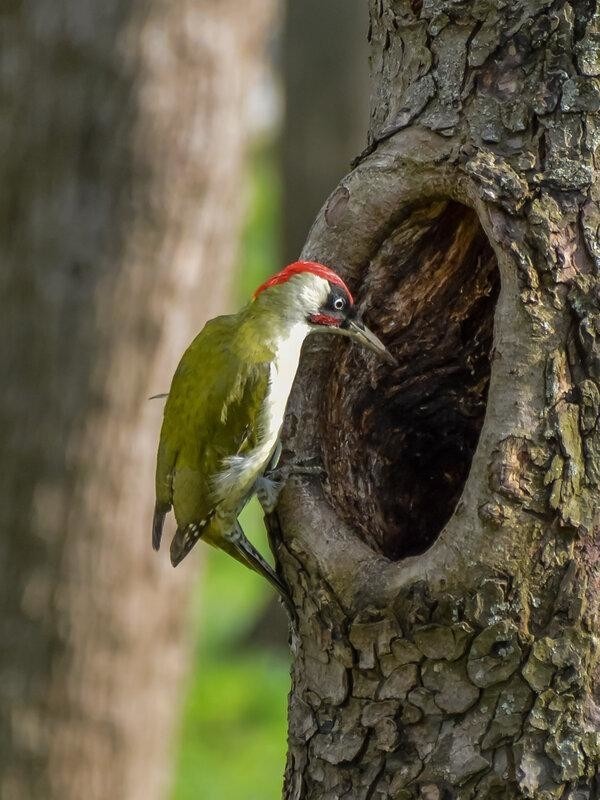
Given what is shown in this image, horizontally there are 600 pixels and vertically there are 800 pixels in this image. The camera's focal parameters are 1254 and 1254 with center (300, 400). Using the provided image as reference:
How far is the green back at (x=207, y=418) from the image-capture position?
4000 millimetres

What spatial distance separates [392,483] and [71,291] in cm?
230

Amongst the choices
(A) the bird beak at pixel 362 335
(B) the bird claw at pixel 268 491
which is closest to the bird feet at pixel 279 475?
(B) the bird claw at pixel 268 491

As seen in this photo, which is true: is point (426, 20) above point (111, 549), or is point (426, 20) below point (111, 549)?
above

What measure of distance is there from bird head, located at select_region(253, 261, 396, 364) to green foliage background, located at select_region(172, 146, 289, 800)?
8.70ft

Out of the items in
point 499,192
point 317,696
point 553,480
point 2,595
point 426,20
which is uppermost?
point 426,20

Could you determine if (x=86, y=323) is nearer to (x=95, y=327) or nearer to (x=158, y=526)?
(x=95, y=327)

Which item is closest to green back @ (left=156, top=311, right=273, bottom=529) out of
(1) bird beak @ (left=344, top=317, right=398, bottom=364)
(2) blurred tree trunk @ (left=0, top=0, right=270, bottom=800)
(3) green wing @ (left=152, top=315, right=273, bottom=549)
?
(3) green wing @ (left=152, top=315, right=273, bottom=549)

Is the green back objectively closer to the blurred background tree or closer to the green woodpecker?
the green woodpecker

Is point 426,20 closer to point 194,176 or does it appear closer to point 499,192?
point 499,192

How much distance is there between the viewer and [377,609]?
303 centimetres

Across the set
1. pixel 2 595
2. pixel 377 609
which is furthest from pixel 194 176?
pixel 377 609

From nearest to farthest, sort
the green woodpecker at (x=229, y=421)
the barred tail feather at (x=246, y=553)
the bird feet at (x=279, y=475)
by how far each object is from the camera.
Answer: the bird feet at (x=279, y=475) → the barred tail feather at (x=246, y=553) → the green woodpecker at (x=229, y=421)

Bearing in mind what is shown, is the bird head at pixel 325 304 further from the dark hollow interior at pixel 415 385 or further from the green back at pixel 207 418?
the green back at pixel 207 418

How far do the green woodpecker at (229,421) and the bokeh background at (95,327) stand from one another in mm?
1464
